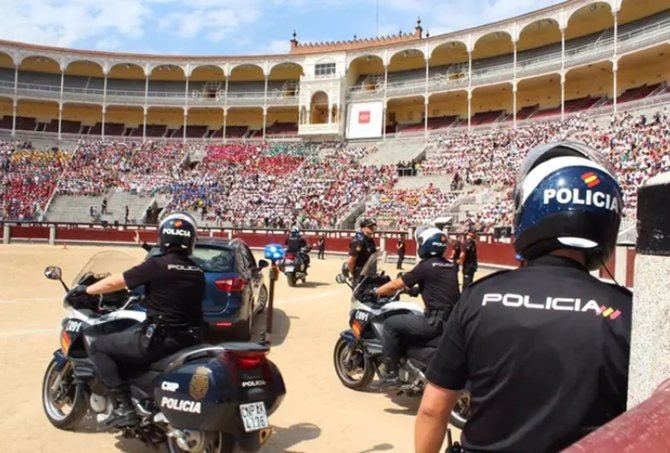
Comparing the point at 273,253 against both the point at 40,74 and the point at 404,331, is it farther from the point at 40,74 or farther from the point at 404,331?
the point at 40,74

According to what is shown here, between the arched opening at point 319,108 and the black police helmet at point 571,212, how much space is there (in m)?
50.6

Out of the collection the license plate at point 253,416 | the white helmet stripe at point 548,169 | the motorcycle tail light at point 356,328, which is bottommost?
the license plate at point 253,416

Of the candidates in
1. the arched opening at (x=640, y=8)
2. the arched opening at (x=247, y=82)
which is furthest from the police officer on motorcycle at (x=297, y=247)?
the arched opening at (x=247, y=82)

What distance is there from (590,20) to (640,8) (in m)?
3.50

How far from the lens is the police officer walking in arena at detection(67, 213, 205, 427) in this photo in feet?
13.7

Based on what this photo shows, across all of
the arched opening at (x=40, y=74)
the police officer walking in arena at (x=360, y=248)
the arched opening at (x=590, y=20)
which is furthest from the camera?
the arched opening at (x=40, y=74)

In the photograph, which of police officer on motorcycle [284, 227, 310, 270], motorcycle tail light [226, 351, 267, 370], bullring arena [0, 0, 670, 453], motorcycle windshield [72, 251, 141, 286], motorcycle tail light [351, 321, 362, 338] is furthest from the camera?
police officer on motorcycle [284, 227, 310, 270]

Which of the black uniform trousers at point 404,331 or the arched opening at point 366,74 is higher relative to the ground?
the arched opening at point 366,74

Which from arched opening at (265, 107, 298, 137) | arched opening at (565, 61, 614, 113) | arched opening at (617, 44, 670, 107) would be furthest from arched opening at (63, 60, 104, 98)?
arched opening at (617, 44, 670, 107)

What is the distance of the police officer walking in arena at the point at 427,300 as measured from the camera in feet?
18.7

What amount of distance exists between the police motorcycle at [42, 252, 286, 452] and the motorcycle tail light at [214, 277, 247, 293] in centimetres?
303

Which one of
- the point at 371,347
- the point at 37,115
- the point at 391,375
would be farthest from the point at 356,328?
the point at 37,115

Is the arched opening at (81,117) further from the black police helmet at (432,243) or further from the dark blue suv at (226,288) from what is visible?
the black police helmet at (432,243)

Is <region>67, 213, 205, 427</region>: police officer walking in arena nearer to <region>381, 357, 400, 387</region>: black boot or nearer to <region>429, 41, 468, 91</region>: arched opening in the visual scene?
<region>381, 357, 400, 387</region>: black boot
